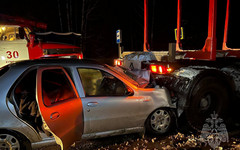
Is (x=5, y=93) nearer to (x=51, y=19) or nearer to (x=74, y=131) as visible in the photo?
(x=74, y=131)

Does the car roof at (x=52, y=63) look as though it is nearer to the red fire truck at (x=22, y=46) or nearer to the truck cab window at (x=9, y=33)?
the red fire truck at (x=22, y=46)

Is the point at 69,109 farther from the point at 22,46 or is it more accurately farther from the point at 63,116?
the point at 22,46

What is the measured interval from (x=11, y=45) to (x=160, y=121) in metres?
5.78

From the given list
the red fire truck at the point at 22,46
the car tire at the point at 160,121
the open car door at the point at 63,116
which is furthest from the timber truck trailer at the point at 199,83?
the red fire truck at the point at 22,46

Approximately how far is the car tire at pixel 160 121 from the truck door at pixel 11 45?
5.27 metres

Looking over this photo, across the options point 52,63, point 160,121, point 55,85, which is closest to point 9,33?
point 55,85

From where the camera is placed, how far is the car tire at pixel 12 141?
2529 millimetres

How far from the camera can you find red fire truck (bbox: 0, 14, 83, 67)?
20.7 feet

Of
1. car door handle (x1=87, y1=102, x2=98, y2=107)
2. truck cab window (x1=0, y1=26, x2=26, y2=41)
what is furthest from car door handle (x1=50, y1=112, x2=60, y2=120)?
truck cab window (x1=0, y1=26, x2=26, y2=41)

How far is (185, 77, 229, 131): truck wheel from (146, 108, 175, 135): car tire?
0.48 metres

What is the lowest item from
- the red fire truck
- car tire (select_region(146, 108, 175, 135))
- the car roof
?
car tire (select_region(146, 108, 175, 135))

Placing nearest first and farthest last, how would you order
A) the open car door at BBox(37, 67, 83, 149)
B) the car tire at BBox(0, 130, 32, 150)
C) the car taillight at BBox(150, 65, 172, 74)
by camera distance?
1. the open car door at BBox(37, 67, 83, 149)
2. the car tire at BBox(0, 130, 32, 150)
3. the car taillight at BBox(150, 65, 172, 74)

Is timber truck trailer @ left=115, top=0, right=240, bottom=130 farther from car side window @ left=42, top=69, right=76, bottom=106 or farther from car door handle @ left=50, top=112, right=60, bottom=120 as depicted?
car door handle @ left=50, top=112, right=60, bottom=120

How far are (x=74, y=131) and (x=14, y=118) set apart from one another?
83 cm
